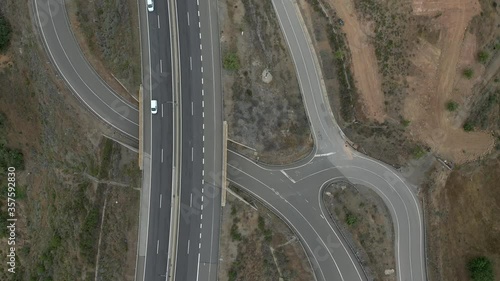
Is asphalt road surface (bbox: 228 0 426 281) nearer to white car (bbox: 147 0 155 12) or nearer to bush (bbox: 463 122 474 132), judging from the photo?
bush (bbox: 463 122 474 132)

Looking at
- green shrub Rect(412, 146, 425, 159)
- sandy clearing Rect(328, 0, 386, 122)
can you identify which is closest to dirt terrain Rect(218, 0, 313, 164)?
sandy clearing Rect(328, 0, 386, 122)

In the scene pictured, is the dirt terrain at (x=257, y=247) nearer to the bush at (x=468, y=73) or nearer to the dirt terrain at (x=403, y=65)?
the dirt terrain at (x=403, y=65)

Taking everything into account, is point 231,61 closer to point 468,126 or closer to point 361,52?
point 361,52

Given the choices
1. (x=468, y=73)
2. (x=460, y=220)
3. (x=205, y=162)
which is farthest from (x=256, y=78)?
(x=460, y=220)

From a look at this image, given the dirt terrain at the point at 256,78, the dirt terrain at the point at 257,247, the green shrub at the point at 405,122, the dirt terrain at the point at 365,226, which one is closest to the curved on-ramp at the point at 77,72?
the dirt terrain at the point at 256,78

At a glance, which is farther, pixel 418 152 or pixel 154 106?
pixel 418 152

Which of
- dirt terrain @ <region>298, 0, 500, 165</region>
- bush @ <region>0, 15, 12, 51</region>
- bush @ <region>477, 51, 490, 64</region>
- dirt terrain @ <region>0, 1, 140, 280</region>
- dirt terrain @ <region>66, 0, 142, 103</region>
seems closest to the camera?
dirt terrain @ <region>298, 0, 500, 165</region>

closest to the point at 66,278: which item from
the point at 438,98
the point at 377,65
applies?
the point at 377,65
